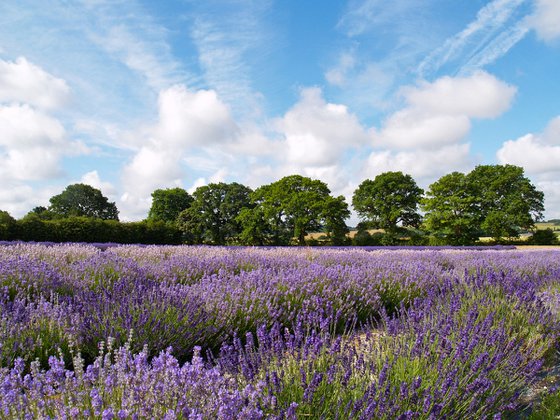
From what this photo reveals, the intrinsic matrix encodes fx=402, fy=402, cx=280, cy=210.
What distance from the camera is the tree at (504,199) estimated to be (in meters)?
29.7

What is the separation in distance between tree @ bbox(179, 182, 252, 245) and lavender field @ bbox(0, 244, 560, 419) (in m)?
27.2

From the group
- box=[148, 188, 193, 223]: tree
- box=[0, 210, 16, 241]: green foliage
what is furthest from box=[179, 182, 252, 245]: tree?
box=[0, 210, 16, 241]: green foliage

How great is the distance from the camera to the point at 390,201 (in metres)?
32.8

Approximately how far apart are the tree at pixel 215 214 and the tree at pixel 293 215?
249cm

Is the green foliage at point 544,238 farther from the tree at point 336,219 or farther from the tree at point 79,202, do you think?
the tree at point 79,202

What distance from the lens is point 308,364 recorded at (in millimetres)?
1985

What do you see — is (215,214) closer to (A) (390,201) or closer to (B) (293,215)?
(B) (293,215)

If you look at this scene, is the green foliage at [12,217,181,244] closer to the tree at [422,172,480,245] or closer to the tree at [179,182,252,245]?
the tree at [179,182,252,245]

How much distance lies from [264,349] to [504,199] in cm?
3459

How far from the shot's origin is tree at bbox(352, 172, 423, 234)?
32312 mm

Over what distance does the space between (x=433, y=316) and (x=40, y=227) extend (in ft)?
66.1

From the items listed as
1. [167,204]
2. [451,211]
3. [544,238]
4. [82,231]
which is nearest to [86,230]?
[82,231]

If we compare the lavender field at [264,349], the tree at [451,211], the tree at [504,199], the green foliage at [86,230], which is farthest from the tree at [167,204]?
the lavender field at [264,349]

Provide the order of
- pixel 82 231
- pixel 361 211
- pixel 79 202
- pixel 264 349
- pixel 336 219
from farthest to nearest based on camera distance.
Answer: pixel 79 202 → pixel 361 211 → pixel 336 219 → pixel 82 231 → pixel 264 349
